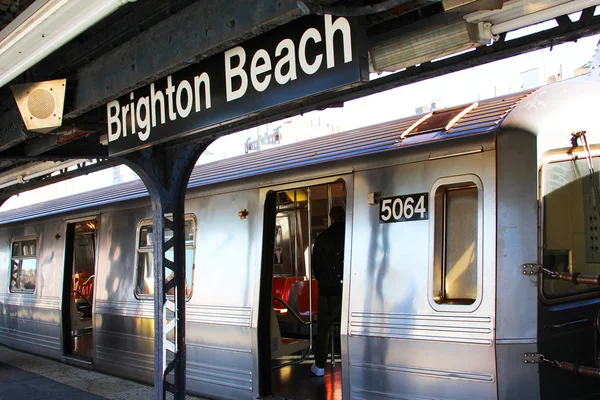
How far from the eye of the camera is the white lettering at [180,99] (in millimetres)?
4309

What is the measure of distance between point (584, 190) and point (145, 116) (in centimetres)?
369

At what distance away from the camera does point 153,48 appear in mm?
4094

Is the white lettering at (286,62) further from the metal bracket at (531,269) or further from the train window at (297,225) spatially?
the train window at (297,225)

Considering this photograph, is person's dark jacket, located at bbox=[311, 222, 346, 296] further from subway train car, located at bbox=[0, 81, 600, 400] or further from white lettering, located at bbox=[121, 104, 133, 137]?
white lettering, located at bbox=[121, 104, 133, 137]

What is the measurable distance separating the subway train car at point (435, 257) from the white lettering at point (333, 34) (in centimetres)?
199

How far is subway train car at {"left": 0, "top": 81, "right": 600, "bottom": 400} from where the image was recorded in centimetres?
445

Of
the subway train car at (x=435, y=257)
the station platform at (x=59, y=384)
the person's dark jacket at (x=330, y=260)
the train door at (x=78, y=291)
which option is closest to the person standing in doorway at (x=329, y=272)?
the person's dark jacket at (x=330, y=260)

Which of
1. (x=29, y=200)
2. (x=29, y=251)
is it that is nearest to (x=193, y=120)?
(x=29, y=251)

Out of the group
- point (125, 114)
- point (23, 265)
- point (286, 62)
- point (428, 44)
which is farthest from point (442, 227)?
point (23, 265)

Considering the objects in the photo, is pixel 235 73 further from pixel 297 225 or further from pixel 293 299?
pixel 297 225

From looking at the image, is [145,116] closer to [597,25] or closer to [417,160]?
[417,160]

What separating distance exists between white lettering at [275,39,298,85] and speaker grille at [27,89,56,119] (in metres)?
2.39

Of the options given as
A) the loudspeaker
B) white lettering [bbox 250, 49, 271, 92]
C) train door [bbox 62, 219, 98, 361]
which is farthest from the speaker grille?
train door [bbox 62, 219, 98, 361]

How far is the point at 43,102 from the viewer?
4.92 metres
